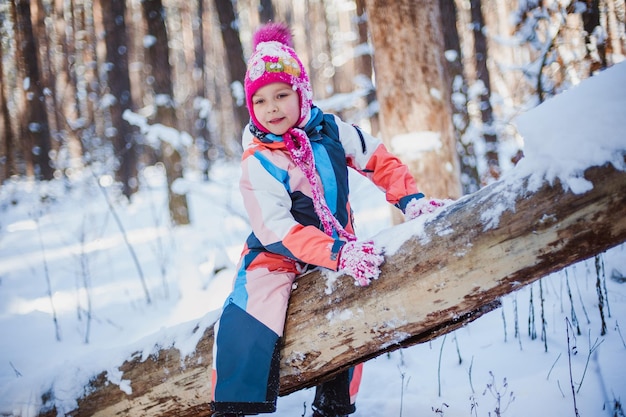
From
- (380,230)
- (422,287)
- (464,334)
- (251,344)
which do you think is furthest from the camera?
(380,230)

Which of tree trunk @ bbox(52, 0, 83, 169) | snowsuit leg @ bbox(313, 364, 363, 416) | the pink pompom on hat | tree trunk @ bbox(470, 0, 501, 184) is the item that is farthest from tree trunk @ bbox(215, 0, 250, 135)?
tree trunk @ bbox(52, 0, 83, 169)

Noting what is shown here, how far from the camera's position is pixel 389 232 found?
5.31 feet

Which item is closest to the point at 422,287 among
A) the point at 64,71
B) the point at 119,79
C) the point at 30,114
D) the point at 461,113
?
the point at 461,113

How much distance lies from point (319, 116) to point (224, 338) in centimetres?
112

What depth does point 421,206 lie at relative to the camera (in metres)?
1.67

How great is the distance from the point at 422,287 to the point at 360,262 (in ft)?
0.82

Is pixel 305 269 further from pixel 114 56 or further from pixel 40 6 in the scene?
pixel 40 6

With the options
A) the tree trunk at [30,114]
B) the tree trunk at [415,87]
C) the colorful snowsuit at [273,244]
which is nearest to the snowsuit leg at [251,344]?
the colorful snowsuit at [273,244]

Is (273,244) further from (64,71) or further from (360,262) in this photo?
(64,71)

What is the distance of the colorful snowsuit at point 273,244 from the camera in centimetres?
155

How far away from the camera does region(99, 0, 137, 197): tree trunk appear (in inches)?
412

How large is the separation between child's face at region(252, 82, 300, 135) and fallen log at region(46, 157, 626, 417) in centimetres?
68

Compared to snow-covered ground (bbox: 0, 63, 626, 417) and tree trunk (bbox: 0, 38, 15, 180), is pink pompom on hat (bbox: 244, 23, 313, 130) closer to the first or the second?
snow-covered ground (bbox: 0, 63, 626, 417)

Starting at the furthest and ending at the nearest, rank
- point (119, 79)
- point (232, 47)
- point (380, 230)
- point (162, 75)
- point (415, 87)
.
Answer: point (119, 79) < point (162, 75) < point (232, 47) < point (380, 230) < point (415, 87)
